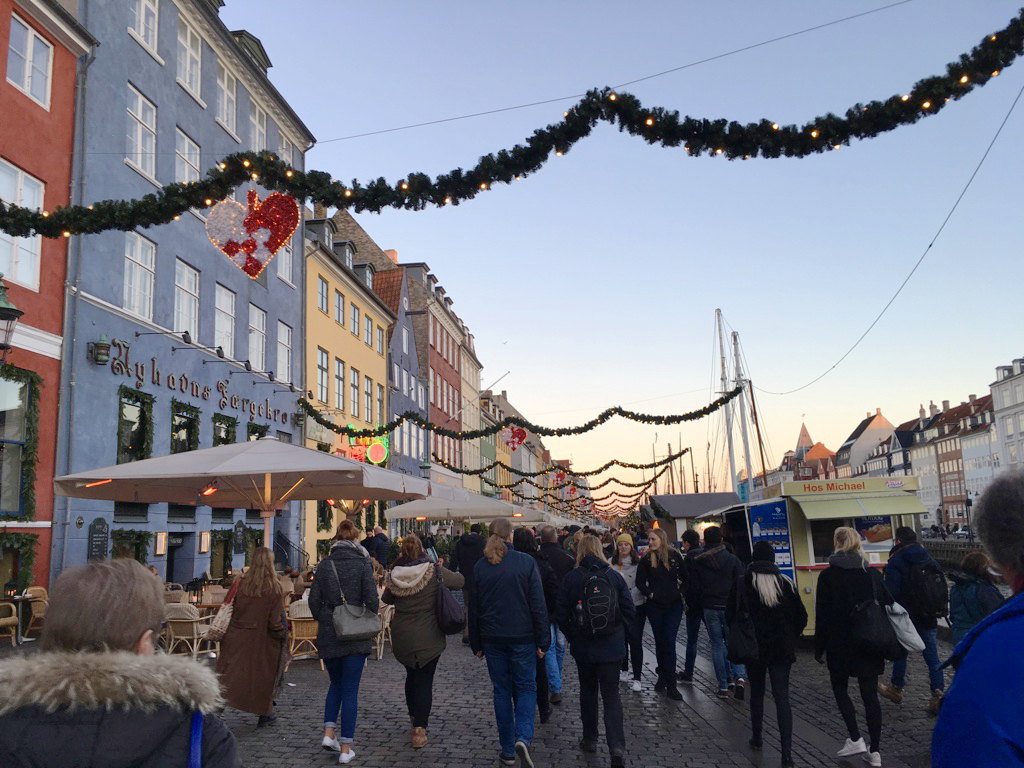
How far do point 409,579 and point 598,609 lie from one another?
1.81 meters

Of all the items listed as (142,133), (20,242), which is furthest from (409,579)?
(142,133)

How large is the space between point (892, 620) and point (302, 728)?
570 cm

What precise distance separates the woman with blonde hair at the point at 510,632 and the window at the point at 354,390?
92.2 ft

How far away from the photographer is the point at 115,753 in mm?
2037

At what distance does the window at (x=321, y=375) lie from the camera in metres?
31.0

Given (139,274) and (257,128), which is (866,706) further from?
(257,128)

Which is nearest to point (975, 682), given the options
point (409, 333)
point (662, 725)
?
point (662, 725)

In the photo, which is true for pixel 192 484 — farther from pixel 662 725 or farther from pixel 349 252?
pixel 349 252

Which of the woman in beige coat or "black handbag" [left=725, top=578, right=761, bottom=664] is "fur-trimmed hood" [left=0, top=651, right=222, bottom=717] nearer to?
the woman in beige coat

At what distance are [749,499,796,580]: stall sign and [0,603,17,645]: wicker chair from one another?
12.0 metres

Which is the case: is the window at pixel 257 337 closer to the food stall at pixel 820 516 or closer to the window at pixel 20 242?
the window at pixel 20 242

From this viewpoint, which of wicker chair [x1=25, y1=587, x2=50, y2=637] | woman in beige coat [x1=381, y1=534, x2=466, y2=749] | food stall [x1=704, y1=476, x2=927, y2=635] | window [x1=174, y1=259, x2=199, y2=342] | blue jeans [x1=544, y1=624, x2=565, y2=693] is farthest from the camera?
window [x1=174, y1=259, x2=199, y2=342]

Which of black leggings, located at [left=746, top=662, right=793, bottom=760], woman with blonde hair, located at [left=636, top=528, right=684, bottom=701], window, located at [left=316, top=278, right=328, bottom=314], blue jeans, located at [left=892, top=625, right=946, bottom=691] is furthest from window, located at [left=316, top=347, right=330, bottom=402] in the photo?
black leggings, located at [left=746, top=662, right=793, bottom=760]

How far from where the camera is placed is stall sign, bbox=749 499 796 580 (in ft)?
46.6
